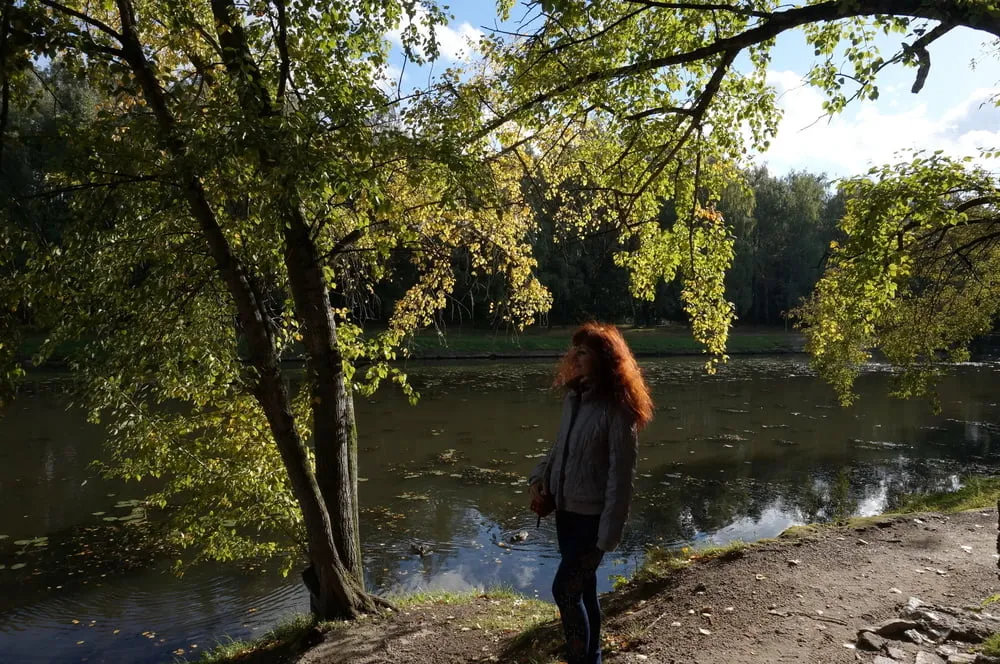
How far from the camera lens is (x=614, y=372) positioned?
11.7 feet

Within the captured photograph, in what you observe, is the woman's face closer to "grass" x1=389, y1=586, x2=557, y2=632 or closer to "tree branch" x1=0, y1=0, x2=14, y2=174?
"grass" x1=389, y1=586, x2=557, y2=632

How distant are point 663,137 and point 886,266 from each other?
2960 mm

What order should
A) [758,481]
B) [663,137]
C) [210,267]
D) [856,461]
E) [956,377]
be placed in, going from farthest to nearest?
[956,377], [856,461], [758,481], [663,137], [210,267]

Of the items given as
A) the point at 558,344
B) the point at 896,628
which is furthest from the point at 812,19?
the point at 558,344

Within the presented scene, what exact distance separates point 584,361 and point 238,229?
11.1 ft

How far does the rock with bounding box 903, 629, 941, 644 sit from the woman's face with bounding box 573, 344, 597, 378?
2.56 metres

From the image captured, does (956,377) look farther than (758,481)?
Yes

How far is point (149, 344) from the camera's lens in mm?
5285

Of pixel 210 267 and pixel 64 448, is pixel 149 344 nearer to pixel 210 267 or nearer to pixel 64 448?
pixel 210 267

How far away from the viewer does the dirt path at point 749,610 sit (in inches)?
174

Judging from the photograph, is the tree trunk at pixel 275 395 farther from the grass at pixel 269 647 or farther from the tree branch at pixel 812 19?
the tree branch at pixel 812 19

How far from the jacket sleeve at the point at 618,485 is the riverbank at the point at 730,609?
4.38ft

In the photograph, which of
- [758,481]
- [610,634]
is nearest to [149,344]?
[610,634]

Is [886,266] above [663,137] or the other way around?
the other way around
